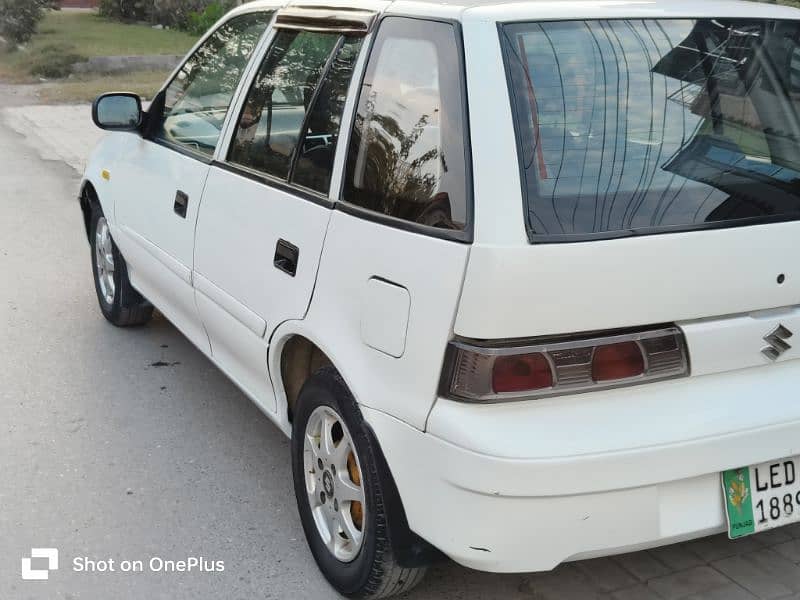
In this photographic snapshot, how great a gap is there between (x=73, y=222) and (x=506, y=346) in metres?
6.35

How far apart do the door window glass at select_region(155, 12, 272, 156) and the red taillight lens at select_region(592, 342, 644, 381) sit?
212cm

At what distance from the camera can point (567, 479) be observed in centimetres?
254

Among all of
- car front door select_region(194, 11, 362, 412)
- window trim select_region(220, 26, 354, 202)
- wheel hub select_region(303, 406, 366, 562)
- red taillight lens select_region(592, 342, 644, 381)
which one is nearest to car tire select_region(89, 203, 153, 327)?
car front door select_region(194, 11, 362, 412)

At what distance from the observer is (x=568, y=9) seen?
9.61 feet

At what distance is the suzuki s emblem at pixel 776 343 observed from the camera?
110 inches

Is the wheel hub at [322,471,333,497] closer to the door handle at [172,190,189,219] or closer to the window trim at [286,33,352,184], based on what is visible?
the window trim at [286,33,352,184]

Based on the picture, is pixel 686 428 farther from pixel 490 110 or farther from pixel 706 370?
pixel 490 110

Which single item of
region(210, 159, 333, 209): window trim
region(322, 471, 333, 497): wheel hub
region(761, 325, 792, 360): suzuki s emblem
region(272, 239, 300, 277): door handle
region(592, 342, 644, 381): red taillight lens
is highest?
region(210, 159, 333, 209): window trim

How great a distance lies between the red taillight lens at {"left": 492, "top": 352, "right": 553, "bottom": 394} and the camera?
2.56 metres

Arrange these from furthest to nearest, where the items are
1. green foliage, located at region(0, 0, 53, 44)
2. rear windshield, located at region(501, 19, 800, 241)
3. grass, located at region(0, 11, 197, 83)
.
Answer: green foliage, located at region(0, 0, 53, 44), grass, located at region(0, 11, 197, 83), rear windshield, located at region(501, 19, 800, 241)

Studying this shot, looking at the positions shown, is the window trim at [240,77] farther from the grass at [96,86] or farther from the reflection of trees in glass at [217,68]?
the grass at [96,86]

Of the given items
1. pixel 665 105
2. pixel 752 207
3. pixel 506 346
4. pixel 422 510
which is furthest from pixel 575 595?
pixel 665 105

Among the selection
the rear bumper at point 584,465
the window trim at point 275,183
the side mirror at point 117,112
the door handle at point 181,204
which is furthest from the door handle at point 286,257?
the side mirror at point 117,112

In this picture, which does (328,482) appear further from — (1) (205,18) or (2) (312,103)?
(1) (205,18)
